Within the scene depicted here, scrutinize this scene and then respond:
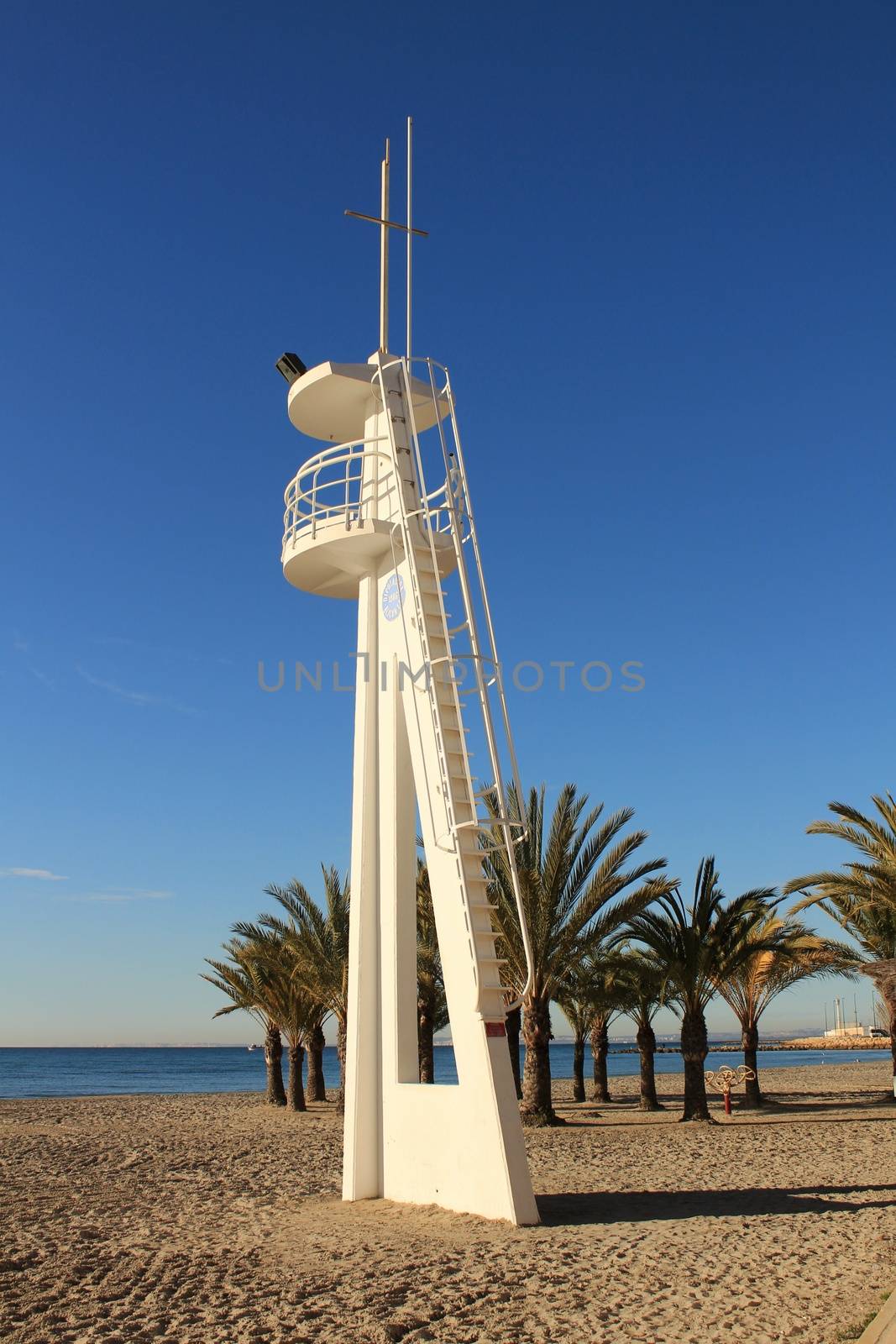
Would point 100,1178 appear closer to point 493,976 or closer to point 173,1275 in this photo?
point 173,1275

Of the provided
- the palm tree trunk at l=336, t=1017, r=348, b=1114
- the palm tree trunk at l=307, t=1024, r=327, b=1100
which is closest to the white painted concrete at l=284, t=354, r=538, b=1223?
the palm tree trunk at l=336, t=1017, r=348, b=1114

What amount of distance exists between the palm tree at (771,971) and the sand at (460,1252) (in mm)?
9097

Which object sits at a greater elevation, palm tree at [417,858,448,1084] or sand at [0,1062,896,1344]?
palm tree at [417,858,448,1084]

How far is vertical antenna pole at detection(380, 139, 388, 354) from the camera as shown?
1347cm

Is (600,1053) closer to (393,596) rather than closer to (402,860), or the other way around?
(402,860)

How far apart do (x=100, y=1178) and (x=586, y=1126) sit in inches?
388

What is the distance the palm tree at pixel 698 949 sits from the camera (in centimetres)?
2088

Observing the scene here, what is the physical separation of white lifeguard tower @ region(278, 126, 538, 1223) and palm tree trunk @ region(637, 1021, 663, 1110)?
15794mm

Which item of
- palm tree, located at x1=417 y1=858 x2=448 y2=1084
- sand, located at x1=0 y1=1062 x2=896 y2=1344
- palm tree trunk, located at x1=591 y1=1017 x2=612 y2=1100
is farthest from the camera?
palm tree trunk, located at x1=591 y1=1017 x2=612 y2=1100

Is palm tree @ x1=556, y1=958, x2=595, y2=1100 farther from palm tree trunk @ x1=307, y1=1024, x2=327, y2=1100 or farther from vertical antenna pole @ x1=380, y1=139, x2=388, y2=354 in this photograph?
vertical antenna pole @ x1=380, y1=139, x2=388, y2=354

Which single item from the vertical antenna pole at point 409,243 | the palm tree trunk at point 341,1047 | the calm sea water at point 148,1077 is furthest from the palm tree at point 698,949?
the calm sea water at point 148,1077

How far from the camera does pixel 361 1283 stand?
26.5ft

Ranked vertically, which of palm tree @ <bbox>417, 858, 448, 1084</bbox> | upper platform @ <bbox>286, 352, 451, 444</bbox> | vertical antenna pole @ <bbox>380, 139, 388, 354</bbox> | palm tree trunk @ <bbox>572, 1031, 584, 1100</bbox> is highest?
vertical antenna pole @ <bbox>380, 139, 388, 354</bbox>

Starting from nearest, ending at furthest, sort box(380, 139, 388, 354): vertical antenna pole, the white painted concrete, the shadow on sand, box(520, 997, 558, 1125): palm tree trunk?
the white painted concrete → the shadow on sand → box(380, 139, 388, 354): vertical antenna pole → box(520, 997, 558, 1125): palm tree trunk
